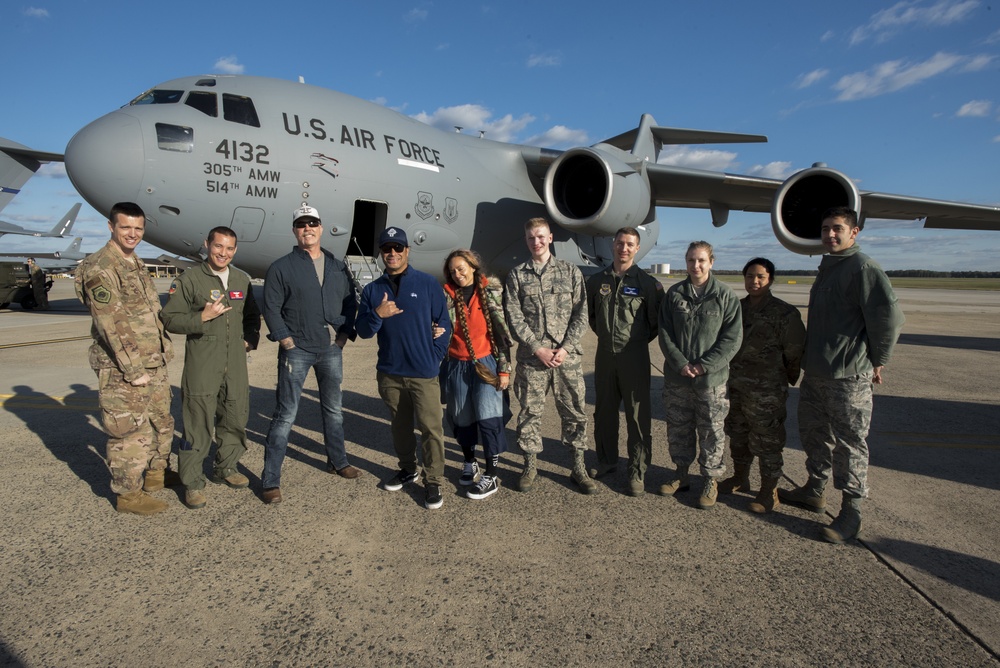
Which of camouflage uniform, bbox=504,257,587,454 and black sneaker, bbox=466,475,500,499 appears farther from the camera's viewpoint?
camouflage uniform, bbox=504,257,587,454

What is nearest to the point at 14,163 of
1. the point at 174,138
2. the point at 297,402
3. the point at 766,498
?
the point at 174,138

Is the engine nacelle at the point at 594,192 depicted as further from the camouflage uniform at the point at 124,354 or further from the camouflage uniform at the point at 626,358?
the camouflage uniform at the point at 124,354

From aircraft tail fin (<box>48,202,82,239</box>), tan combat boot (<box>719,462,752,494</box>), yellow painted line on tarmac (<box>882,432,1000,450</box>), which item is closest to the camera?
tan combat boot (<box>719,462,752,494</box>)

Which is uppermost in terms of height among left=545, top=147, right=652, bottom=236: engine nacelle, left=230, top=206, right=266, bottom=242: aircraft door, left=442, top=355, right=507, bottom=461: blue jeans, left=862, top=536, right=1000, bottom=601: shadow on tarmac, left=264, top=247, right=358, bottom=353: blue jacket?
left=545, top=147, right=652, bottom=236: engine nacelle

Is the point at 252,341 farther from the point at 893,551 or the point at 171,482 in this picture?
Answer: the point at 893,551

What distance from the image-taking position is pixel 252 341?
3.98m

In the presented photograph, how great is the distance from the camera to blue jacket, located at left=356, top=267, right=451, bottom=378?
354 cm

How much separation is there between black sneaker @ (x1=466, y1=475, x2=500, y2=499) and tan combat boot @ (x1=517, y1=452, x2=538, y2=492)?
7.2 inches

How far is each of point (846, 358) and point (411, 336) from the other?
8.85 ft

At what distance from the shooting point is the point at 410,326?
11.6ft

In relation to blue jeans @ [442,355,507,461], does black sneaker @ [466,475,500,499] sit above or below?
below

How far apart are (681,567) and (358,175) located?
6.98 metres

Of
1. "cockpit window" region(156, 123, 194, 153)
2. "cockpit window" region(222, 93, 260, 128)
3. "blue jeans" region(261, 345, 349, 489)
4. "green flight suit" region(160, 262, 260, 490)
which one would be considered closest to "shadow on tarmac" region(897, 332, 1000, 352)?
"blue jeans" region(261, 345, 349, 489)

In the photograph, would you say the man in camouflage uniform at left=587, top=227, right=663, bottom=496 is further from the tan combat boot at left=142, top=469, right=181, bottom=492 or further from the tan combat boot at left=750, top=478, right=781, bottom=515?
the tan combat boot at left=142, top=469, right=181, bottom=492
